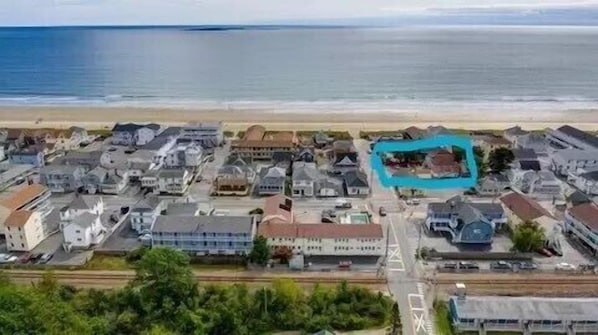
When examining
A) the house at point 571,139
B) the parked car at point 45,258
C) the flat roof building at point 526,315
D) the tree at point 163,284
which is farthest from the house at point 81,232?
the house at point 571,139

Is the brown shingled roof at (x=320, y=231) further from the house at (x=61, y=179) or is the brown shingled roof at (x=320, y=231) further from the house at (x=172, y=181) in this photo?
the house at (x=61, y=179)

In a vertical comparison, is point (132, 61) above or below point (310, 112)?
above

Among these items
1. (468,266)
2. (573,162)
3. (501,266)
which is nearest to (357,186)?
(468,266)

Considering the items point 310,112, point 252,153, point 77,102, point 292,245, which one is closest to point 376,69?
point 310,112

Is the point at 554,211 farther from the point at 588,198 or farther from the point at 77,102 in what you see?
the point at 77,102

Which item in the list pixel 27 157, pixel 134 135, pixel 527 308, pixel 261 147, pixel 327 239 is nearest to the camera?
pixel 527 308

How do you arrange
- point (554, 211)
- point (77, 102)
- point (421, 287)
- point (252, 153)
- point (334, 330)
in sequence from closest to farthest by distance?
point (334, 330)
point (421, 287)
point (554, 211)
point (252, 153)
point (77, 102)

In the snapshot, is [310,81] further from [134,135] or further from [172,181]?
[172,181]
